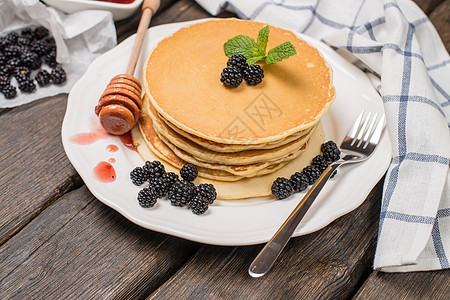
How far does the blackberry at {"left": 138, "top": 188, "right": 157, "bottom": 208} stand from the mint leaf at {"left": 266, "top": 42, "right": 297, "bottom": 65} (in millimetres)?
688

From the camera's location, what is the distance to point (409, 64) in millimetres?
1924

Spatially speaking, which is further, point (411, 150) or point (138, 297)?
point (411, 150)

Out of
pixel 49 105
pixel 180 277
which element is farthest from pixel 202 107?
pixel 49 105

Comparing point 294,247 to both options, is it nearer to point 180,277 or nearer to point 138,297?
point 180,277

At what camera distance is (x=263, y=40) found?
1.68m

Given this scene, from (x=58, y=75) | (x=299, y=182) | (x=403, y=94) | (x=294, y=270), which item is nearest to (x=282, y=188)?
(x=299, y=182)

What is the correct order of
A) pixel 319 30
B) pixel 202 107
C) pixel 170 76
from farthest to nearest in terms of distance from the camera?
1. pixel 319 30
2. pixel 170 76
3. pixel 202 107

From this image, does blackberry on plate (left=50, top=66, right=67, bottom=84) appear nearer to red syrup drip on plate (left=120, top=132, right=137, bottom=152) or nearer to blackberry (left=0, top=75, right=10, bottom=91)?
blackberry (left=0, top=75, right=10, bottom=91)

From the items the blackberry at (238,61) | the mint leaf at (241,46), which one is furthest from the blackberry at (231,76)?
the mint leaf at (241,46)

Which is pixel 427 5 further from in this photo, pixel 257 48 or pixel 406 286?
pixel 406 286

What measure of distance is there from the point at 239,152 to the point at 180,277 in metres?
0.50

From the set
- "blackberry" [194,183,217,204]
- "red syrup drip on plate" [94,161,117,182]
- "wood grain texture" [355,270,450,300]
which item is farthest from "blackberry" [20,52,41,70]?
"wood grain texture" [355,270,450,300]

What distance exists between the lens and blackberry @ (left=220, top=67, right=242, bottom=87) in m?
1.59

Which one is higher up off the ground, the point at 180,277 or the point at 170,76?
the point at 170,76
